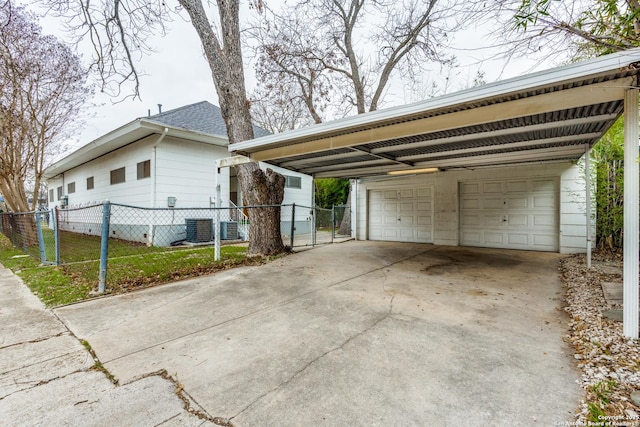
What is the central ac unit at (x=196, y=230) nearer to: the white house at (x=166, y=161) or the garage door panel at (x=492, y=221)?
the white house at (x=166, y=161)

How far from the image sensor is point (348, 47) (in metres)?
10.5

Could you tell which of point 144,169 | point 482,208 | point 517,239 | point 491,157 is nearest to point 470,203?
point 482,208

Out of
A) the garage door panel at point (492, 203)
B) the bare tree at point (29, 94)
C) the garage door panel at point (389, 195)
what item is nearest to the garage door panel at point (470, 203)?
the garage door panel at point (492, 203)

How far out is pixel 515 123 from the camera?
4.01m

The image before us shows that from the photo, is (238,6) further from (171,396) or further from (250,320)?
(171,396)

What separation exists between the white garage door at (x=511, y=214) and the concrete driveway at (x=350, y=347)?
11.4ft

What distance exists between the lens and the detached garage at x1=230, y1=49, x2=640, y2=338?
2.59 meters

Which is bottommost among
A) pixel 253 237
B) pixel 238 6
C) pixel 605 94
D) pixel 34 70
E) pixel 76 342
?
pixel 76 342

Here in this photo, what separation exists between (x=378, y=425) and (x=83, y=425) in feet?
5.09

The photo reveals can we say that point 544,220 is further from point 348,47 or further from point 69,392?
point 69,392

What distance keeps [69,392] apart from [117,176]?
10.8 meters

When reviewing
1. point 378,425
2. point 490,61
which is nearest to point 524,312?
point 378,425

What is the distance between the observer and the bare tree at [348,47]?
947cm

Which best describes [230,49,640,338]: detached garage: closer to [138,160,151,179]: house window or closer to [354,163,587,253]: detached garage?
[354,163,587,253]: detached garage
